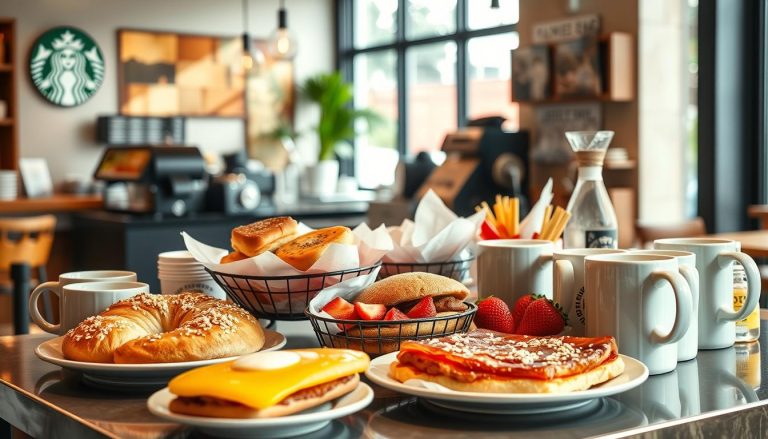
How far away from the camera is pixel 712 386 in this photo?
3.28 feet

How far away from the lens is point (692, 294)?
1.06 m

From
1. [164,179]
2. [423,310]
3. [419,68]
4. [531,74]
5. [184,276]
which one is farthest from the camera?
[419,68]

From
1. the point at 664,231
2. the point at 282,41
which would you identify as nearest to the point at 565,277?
the point at 664,231

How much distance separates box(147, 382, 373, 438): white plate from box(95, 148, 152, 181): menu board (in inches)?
158

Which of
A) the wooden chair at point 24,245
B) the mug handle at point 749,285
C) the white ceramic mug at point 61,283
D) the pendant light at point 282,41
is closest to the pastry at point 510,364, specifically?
the mug handle at point 749,285

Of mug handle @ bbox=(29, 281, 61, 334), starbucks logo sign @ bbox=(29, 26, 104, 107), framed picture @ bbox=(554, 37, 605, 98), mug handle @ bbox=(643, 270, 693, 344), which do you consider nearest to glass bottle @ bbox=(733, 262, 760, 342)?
mug handle @ bbox=(643, 270, 693, 344)

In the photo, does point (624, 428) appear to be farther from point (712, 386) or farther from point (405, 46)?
point (405, 46)

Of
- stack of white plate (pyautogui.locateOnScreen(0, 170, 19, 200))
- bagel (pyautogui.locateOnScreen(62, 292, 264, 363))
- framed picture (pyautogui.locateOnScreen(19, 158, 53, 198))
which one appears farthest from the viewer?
framed picture (pyautogui.locateOnScreen(19, 158, 53, 198))

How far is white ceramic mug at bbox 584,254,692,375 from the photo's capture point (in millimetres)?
1024

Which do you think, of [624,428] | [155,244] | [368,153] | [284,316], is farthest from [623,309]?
[368,153]

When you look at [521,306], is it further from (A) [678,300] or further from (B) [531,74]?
(B) [531,74]

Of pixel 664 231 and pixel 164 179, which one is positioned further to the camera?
pixel 164 179

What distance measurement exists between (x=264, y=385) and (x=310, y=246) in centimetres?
49

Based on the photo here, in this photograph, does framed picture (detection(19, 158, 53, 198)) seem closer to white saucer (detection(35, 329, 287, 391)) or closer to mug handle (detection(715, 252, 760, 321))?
white saucer (detection(35, 329, 287, 391))
